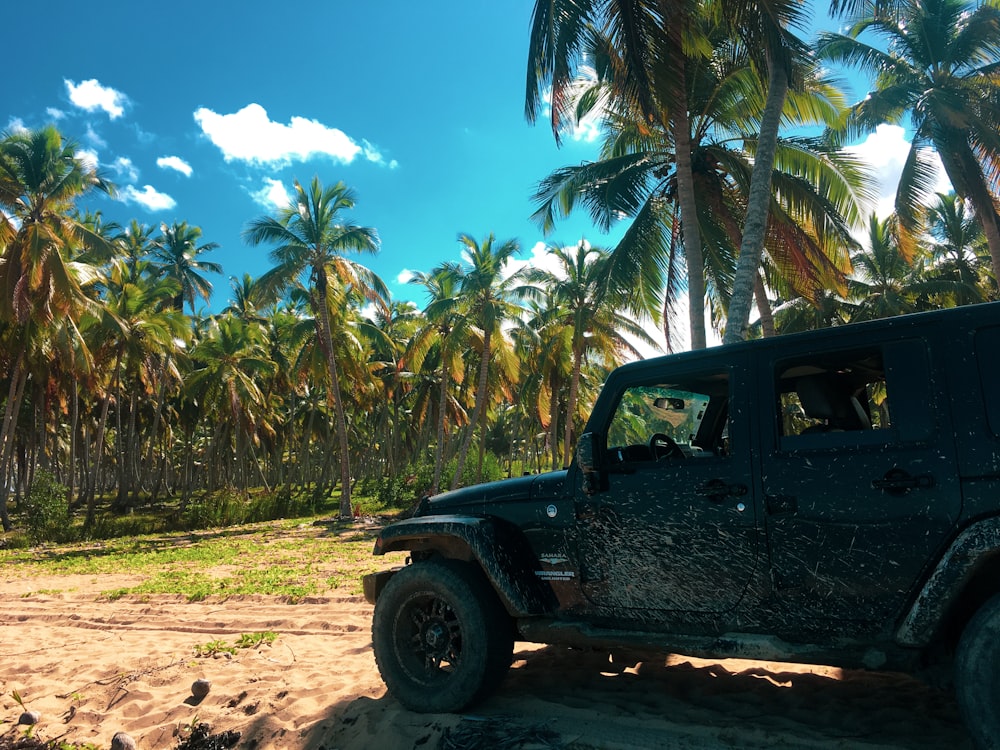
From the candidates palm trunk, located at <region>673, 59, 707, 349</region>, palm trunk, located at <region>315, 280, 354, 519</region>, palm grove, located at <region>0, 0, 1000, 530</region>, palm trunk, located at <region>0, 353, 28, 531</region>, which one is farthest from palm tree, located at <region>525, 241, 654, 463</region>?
palm trunk, located at <region>0, 353, 28, 531</region>

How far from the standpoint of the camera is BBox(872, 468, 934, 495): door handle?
3.01 meters

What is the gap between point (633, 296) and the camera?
16203 millimetres

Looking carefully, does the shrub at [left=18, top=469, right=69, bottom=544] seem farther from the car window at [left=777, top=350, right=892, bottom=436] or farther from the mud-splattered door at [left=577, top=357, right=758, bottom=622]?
the car window at [left=777, top=350, right=892, bottom=436]

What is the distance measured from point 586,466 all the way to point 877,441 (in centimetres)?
145

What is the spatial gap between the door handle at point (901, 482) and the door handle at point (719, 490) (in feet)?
2.00

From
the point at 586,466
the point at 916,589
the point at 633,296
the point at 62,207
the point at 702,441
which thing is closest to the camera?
the point at 916,589

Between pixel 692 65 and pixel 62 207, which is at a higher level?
pixel 62 207

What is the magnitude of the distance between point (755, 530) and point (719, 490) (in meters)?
0.26

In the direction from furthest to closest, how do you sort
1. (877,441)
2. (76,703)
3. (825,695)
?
(76,703), (825,695), (877,441)

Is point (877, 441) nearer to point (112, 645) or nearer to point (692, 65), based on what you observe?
point (112, 645)

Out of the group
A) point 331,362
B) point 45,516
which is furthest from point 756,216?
point 45,516

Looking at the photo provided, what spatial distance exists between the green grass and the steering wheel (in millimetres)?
6165

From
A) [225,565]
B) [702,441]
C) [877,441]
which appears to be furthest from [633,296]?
[877,441]

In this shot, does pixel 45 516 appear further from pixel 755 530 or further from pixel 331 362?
pixel 755 530
